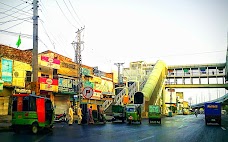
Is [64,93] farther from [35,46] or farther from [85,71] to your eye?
[35,46]

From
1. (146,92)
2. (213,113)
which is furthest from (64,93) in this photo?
(213,113)

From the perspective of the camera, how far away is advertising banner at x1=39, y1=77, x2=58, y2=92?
3411 cm

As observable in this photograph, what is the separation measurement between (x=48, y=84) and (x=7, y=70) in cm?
712

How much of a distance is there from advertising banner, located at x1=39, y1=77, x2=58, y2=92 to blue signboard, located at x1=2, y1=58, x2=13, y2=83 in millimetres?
4928

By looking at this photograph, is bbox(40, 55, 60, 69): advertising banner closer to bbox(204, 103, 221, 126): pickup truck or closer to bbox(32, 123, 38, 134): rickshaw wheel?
bbox(32, 123, 38, 134): rickshaw wheel

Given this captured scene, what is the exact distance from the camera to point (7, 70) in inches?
1145

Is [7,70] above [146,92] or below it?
above

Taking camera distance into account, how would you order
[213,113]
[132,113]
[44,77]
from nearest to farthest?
[132,113]
[213,113]
[44,77]

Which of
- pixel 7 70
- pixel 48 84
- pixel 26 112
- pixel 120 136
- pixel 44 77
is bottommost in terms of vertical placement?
pixel 120 136

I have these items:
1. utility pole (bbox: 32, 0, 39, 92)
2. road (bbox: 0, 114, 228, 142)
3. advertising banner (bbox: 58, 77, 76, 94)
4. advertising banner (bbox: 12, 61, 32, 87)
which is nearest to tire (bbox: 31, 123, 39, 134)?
road (bbox: 0, 114, 228, 142)

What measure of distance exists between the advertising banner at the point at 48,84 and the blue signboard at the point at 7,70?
4.93 metres

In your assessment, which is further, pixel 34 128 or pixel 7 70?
pixel 7 70

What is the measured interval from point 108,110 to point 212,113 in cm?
1664

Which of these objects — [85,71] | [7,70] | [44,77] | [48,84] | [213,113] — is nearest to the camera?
[213,113]
